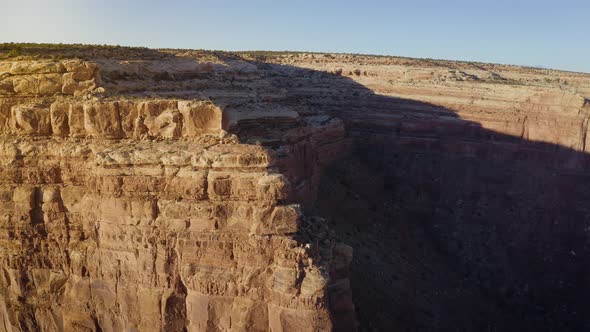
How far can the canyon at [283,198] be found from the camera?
633 inches

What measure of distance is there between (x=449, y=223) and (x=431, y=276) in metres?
5.55

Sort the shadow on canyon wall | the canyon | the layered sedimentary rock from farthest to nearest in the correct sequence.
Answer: the shadow on canyon wall
the canyon
the layered sedimentary rock

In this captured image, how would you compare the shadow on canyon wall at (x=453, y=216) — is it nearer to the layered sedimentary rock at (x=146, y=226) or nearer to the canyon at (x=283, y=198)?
the canyon at (x=283, y=198)

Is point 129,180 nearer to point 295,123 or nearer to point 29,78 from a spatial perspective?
point 29,78

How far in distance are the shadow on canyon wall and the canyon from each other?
0.12 m

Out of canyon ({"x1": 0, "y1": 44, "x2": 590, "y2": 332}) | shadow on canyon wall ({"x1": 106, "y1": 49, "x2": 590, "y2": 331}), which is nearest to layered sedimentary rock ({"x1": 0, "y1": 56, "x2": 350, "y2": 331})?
canyon ({"x1": 0, "y1": 44, "x2": 590, "y2": 332})

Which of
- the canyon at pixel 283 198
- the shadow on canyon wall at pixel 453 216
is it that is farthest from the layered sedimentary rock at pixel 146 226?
the shadow on canyon wall at pixel 453 216

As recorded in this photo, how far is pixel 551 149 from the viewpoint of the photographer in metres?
32.7

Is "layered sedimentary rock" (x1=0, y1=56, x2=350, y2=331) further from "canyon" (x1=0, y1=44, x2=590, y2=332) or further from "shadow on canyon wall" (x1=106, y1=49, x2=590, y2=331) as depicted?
"shadow on canyon wall" (x1=106, y1=49, x2=590, y2=331)

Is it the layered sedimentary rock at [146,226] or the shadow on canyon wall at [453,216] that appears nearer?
the layered sedimentary rock at [146,226]

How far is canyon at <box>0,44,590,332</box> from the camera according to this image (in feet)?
52.7

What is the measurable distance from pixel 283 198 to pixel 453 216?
20486 mm

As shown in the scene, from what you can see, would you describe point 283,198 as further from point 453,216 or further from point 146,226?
point 453,216

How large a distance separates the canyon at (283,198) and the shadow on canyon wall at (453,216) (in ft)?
0.39
